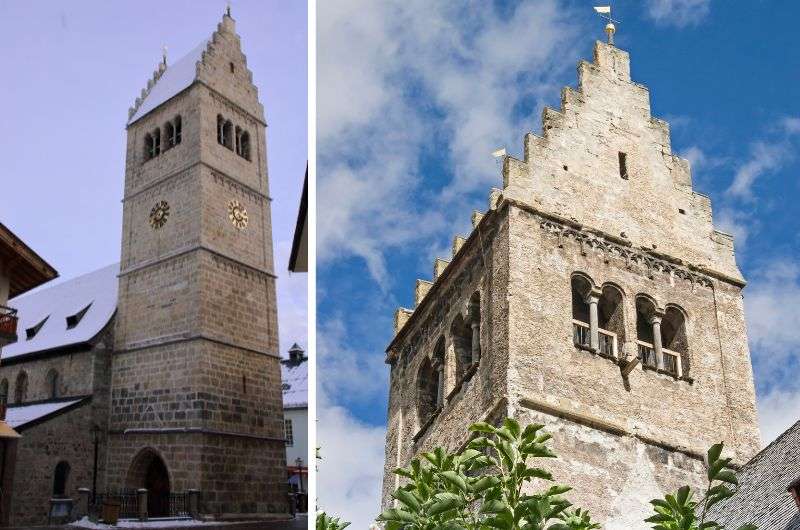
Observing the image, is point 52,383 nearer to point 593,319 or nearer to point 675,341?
point 593,319

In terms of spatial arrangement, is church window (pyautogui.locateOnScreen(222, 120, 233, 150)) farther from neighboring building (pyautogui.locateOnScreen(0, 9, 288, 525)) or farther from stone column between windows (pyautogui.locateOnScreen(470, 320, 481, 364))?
stone column between windows (pyautogui.locateOnScreen(470, 320, 481, 364))

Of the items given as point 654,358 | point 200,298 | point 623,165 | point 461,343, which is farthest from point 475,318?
point 200,298

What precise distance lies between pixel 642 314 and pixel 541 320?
3.04 m

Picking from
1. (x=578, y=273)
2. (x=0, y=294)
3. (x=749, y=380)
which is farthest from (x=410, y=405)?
(x=0, y=294)

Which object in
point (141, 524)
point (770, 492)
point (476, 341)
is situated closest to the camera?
point (141, 524)

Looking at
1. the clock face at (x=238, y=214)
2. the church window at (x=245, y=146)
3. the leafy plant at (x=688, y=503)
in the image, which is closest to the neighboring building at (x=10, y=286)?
the church window at (x=245, y=146)

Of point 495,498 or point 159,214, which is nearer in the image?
point 495,498

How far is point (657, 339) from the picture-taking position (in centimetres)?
2006

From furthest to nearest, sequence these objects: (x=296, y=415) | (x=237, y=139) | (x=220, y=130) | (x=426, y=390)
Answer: (x=426, y=390) < (x=220, y=130) < (x=237, y=139) < (x=296, y=415)

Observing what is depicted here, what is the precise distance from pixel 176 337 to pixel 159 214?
8.40 feet

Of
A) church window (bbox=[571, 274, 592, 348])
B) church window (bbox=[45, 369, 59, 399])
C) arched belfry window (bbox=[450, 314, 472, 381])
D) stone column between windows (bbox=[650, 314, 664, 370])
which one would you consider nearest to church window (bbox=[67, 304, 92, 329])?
church window (bbox=[45, 369, 59, 399])

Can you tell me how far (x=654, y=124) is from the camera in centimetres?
2305

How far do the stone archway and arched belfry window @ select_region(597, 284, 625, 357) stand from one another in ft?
30.7

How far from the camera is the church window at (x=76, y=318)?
1715cm
